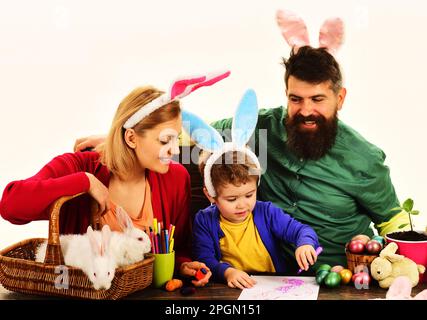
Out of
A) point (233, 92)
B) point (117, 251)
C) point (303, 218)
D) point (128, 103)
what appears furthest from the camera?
point (233, 92)

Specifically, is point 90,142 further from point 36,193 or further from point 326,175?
point 326,175

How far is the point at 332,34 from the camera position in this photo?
2.03 m

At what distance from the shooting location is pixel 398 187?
2660mm

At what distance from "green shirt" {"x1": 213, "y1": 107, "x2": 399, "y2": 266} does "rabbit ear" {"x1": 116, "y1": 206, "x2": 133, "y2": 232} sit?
59cm

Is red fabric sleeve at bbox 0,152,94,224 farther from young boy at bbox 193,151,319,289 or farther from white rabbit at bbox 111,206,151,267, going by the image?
young boy at bbox 193,151,319,289

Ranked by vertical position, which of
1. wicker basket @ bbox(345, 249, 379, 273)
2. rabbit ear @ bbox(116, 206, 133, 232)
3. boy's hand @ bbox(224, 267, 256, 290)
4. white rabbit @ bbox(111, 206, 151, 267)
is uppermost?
rabbit ear @ bbox(116, 206, 133, 232)

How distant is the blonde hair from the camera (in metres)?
1.85

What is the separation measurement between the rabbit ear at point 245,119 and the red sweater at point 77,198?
0.80 ft

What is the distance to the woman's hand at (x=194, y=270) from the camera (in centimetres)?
179

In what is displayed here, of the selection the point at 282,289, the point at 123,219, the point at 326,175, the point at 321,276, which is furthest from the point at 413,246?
the point at 123,219

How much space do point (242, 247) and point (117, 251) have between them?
0.45 m

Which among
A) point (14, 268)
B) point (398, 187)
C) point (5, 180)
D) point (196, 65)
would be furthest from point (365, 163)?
point (5, 180)

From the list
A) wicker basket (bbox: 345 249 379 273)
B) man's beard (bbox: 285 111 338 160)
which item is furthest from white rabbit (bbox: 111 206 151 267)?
man's beard (bbox: 285 111 338 160)

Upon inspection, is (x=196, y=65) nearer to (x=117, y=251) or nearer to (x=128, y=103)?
(x=128, y=103)
